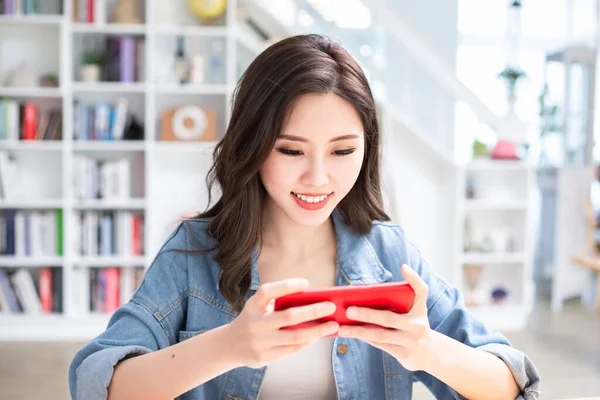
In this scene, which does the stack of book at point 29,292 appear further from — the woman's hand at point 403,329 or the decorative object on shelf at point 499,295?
the woman's hand at point 403,329

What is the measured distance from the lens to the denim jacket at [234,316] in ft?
4.05

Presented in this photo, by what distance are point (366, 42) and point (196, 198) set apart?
2750 millimetres

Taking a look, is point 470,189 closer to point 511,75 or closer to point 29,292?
point 511,75

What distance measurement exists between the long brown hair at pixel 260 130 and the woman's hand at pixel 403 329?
0.39 metres

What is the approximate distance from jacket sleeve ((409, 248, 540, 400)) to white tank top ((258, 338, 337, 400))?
0.70 ft

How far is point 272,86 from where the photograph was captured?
4.00 ft

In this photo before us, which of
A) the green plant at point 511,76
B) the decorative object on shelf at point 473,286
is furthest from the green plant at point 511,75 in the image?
the decorative object on shelf at point 473,286

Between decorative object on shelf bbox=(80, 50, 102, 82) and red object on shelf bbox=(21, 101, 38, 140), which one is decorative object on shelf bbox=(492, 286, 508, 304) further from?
red object on shelf bbox=(21, 101, 38, 140)

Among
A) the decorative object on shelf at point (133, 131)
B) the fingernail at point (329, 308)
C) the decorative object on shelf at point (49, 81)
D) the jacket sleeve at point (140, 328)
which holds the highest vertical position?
the decorative object on shelf at point (49, 81)

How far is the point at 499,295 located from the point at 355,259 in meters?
3.84

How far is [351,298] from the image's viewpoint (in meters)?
0.95

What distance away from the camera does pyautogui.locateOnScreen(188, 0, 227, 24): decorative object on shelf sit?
14.8 ft

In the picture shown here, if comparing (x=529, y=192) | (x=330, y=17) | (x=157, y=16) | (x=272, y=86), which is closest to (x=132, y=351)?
(x=272, y=86)

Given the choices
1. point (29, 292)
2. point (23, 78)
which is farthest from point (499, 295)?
point (23, 78)
